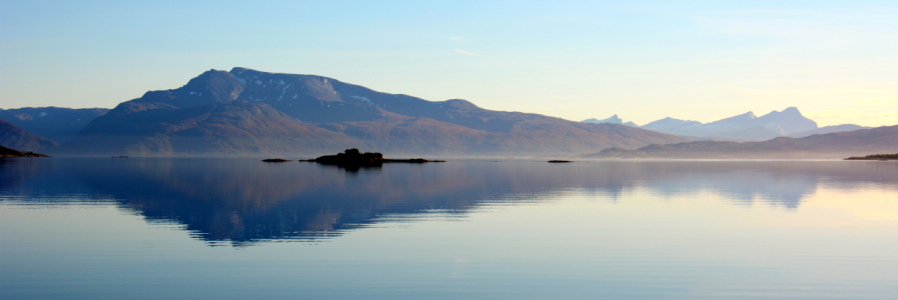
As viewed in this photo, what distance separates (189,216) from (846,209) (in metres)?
32.8

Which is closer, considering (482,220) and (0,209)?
(482,220)

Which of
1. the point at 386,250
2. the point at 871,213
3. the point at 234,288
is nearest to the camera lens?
the point at 234,288

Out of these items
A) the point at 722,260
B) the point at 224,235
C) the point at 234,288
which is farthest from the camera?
the point at 224,235

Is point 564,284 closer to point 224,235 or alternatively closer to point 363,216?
point 224,235

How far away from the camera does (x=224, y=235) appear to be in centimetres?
2622

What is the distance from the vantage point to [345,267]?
65.8 feet

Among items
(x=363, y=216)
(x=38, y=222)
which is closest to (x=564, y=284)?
(x=363, y=216)

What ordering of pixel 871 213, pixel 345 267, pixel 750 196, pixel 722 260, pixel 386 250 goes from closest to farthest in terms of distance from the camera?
pixel 345 267, pixel 722 260, pixel 386 250, pixel 871 213, pixel 750 196

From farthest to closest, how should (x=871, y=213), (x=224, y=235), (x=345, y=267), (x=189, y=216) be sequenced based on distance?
(x=871, y=213), (x=189, y=216), (x=224, y=235), (x=345, y=267)

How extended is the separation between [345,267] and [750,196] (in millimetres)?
35247

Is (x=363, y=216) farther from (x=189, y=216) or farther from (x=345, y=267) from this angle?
(x=345, y=267)

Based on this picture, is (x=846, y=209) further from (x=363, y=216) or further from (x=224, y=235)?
(x=224, y=235)

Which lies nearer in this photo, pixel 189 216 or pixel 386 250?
pixel 386 250

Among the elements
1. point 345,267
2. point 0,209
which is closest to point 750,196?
point 345,267
